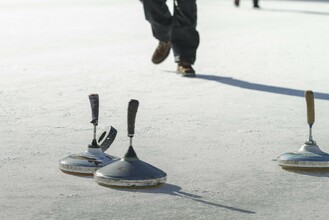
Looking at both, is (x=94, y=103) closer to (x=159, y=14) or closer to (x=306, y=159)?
(x=306, y=159)

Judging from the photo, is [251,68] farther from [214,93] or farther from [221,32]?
[221,32]

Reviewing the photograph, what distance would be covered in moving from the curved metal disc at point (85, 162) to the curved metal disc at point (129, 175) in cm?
17

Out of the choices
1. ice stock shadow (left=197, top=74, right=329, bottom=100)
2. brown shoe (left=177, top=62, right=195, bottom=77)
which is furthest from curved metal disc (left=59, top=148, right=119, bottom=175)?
brown shoe (left=177, top=62, right=195, bottom=77)

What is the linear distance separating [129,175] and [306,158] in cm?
99

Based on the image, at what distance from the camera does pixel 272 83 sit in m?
9.77

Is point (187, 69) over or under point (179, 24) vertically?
under

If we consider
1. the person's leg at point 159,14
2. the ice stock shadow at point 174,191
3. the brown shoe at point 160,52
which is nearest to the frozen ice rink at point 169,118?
the ice stock shadow at point 174,191

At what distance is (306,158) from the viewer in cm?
560

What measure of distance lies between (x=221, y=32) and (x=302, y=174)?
33.9 ft

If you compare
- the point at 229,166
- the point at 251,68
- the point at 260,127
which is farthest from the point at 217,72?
the point at 229,166

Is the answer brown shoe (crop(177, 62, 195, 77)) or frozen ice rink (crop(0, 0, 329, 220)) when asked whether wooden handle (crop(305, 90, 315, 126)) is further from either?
brown shoe (crop(177, 62, 195, 77))

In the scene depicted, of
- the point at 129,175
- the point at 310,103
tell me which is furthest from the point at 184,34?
the point at 129,175

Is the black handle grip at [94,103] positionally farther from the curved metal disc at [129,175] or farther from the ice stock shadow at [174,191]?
the ice stock shadow at [174,191]

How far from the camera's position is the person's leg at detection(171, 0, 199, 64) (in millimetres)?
10141
